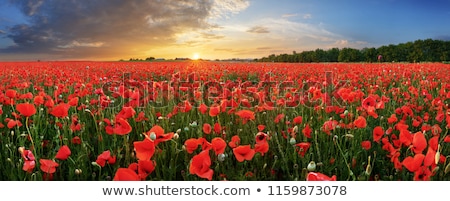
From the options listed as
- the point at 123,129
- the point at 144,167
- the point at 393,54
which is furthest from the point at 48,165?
the point at 393,54

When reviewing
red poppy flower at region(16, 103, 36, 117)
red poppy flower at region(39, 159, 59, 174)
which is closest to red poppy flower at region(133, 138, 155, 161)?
red poppy flower at region(39, 159, 59, 174)

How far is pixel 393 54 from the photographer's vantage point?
33.9m

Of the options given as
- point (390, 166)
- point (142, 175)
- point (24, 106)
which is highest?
point (24, 106)

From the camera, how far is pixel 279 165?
247cm

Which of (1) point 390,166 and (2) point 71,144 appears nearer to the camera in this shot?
(1) point 390,166

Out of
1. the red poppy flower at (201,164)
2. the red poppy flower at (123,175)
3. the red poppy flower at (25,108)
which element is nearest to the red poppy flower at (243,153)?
the red poppy flower at (201,164)

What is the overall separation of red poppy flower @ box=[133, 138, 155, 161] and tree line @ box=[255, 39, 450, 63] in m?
23.9

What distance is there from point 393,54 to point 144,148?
118ft

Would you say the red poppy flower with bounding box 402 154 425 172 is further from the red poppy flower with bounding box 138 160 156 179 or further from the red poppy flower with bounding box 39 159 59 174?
the red poppy flower with bounding box 39 159 59 174

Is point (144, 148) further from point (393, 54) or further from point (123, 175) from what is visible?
point (393, 54)

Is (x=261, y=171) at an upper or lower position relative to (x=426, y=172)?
lower
